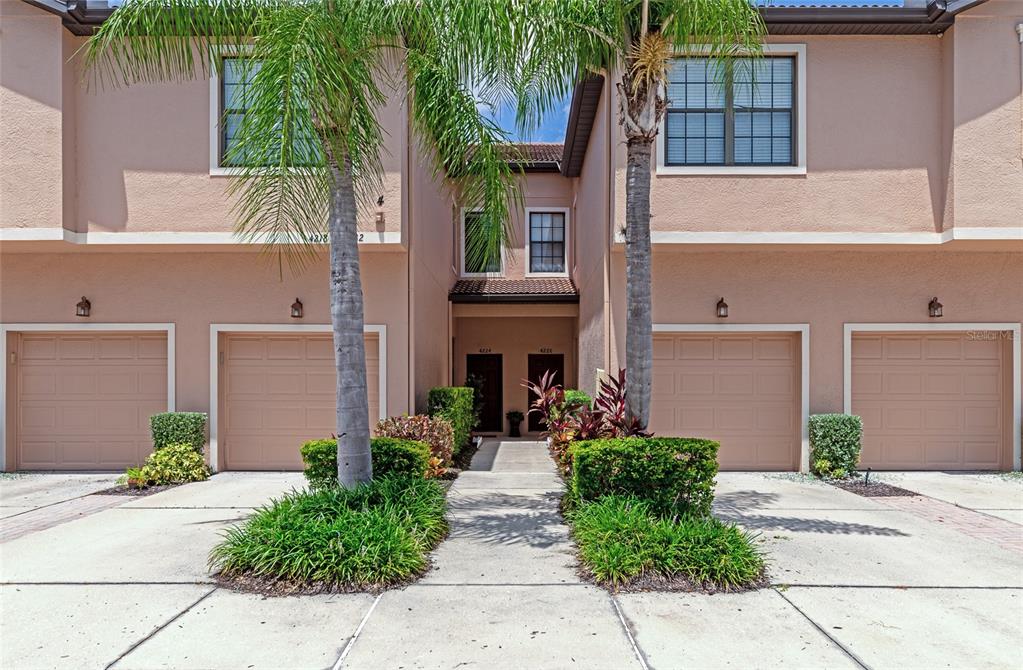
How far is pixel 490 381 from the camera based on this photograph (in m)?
18.2

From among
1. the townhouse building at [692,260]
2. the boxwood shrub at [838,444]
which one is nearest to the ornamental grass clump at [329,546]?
the townhouse building at [692,260]

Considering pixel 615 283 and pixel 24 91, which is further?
pixel 615 283

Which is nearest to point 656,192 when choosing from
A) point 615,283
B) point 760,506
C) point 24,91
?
point 615,283

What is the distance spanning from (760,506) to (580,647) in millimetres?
4563

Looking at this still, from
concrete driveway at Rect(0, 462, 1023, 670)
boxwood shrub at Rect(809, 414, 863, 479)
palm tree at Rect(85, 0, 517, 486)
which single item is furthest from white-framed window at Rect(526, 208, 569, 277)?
concrete driveway at Rect(0, 462, 1023, 670)

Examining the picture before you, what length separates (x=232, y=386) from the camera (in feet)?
32.3

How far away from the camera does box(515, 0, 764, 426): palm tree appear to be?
5.85m

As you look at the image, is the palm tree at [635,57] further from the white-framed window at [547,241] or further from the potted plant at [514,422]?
the potted plant at [514,422]

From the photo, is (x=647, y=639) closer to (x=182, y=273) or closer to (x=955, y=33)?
(x=182, y=273)

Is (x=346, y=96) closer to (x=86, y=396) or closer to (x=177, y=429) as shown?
(x=177, y=429)

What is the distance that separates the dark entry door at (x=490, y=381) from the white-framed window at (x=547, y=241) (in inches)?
123

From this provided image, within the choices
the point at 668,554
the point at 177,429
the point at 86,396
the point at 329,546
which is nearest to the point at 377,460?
the point at 329,546

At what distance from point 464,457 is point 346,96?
287 inches

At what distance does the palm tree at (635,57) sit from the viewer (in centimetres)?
585
